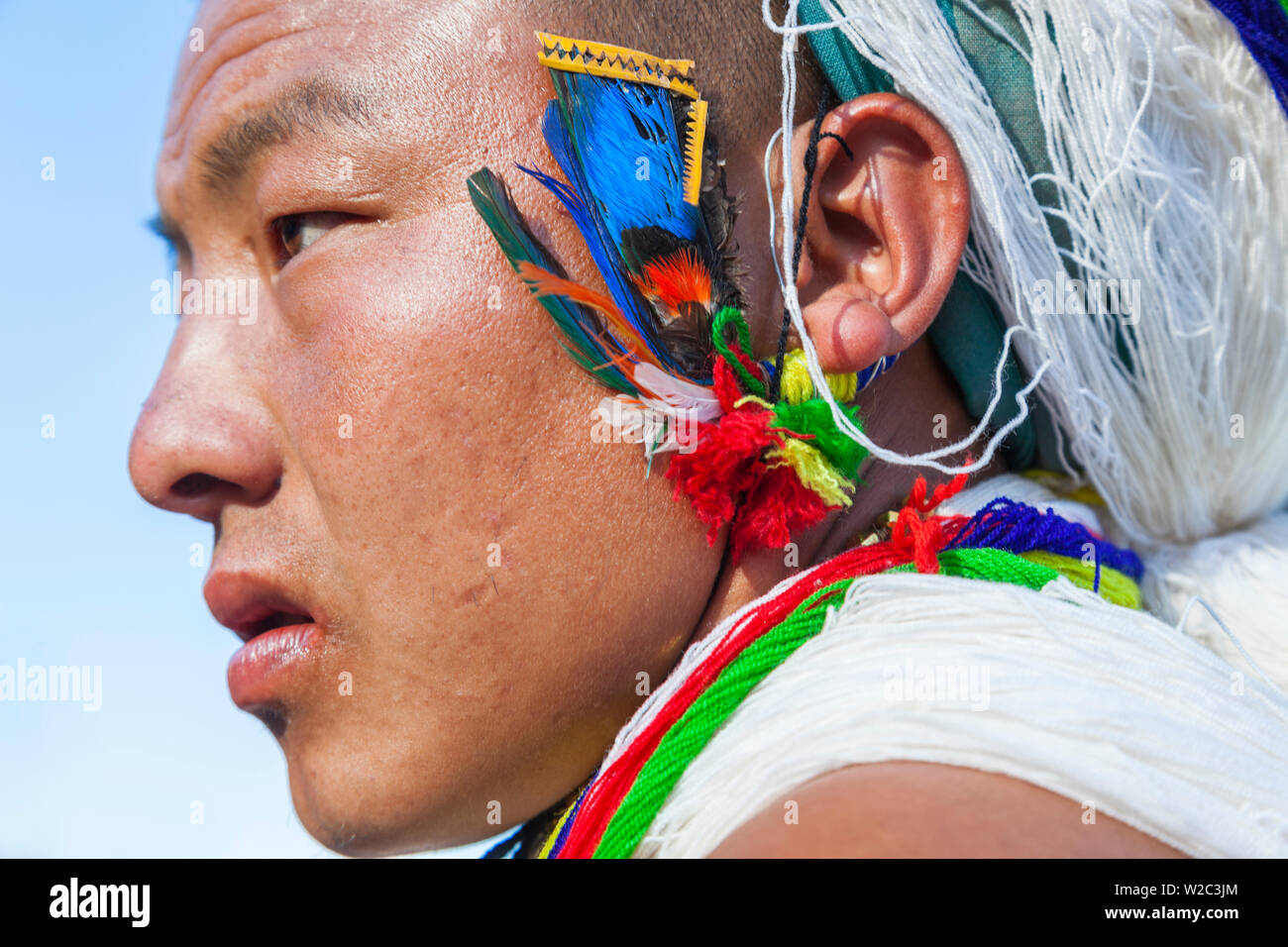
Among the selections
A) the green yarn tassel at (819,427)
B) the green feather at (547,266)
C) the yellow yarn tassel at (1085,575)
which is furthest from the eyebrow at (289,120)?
the yellow yarn tassel at (1085,575)

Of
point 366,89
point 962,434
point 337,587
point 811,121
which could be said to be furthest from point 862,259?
point 337,587

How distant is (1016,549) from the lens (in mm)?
1582

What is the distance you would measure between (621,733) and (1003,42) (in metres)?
1.28

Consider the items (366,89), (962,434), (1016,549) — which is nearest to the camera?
(366,89)

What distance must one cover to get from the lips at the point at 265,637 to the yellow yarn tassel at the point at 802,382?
2.67ft

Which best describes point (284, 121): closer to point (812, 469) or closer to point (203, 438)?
point (203, 438)

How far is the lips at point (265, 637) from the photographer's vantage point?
156 cm

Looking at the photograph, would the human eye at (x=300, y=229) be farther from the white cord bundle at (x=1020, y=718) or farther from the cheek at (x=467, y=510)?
the white cord bundle at (x=1020, y=718)

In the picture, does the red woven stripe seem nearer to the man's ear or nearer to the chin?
the chin

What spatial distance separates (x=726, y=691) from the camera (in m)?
1.39

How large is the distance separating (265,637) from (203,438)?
0.34 meters

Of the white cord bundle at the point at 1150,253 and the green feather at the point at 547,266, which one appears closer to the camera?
the green feather at the point at 547,266

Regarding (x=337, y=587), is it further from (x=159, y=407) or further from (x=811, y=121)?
(x=811, y=121)

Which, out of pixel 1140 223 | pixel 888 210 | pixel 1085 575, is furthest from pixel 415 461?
pixel 1140 223
